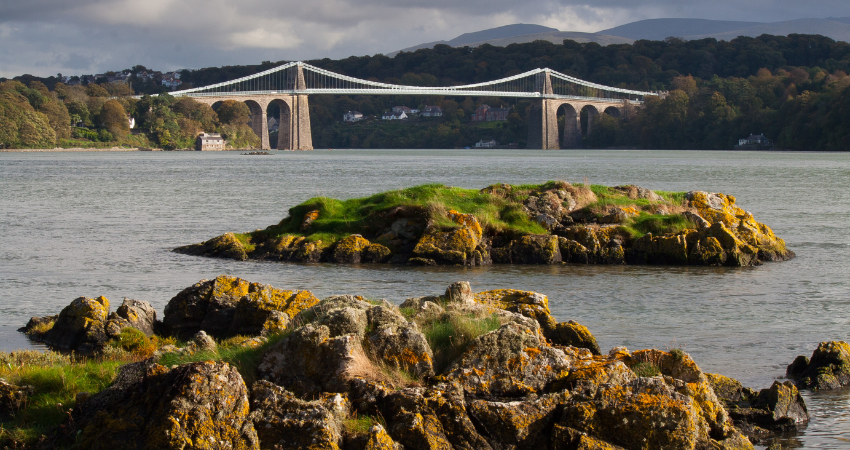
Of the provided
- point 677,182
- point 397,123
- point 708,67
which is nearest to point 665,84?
point 708,67

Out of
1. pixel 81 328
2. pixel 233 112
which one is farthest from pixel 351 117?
pixel 81 328

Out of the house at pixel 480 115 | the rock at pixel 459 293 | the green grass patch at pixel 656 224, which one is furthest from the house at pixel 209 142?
the rock at pixel 459 293

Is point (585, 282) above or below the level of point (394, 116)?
below

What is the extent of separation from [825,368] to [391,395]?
394 cm

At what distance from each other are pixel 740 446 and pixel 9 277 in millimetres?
11088

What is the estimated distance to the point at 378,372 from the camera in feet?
17.1

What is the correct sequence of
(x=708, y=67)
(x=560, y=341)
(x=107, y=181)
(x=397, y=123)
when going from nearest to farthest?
(x=560, y=341), (x=107, y=181), (x=708, y=67), (x=397, y=123)

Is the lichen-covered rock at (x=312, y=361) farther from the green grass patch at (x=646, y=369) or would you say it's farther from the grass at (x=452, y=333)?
the green grass patch at (x=646, y=369)

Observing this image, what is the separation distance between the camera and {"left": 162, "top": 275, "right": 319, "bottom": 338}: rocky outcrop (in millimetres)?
7570

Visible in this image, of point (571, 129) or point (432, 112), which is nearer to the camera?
point (571, 129)

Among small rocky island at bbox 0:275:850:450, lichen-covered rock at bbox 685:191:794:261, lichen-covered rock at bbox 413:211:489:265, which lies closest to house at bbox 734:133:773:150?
lichen-covered rock at bbox 685:191:794:261

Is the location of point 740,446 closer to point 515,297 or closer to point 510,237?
point 515,297

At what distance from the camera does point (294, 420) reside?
468 centimetres

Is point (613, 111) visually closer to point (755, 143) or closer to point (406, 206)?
point (755, 143)
